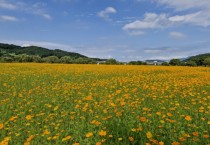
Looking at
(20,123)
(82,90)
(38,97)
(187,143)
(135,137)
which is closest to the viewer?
(187,143)

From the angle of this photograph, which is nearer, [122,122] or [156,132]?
[156,132]

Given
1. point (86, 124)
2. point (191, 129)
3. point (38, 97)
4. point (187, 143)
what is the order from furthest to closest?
point (38, 97)
point (86, 124)
point (191, 129)
point (187, 143)

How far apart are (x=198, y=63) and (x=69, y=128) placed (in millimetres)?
50811

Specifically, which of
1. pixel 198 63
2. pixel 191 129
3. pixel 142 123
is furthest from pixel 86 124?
pixel 198 63

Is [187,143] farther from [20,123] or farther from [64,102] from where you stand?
[64,102]

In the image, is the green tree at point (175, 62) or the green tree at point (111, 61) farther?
the green tree at point (111, 61)

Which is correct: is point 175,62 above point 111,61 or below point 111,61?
above

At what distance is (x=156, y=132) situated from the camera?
608cm

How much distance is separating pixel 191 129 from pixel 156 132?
3.28ft

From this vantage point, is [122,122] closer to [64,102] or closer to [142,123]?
[142,123]

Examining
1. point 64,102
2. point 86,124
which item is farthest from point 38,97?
point 86,124

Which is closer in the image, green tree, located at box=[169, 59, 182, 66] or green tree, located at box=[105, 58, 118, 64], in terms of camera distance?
green tree, located at box=[169, 59, 182, 66]

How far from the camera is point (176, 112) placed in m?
8.17

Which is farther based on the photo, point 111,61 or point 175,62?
point 111,61
